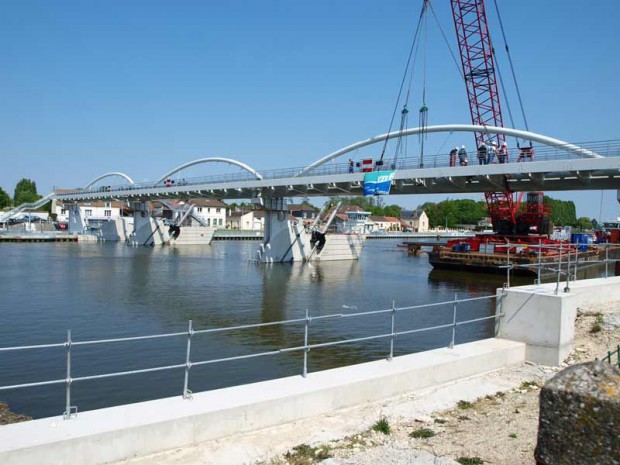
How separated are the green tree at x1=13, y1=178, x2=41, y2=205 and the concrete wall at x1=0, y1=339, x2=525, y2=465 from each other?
15577cm

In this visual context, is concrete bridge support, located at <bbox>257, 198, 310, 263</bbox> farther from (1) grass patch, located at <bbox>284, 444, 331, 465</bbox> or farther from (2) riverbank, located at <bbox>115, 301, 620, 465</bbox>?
(1) grass patch, located at <bbox>284, 444, 331, 465</bbox>

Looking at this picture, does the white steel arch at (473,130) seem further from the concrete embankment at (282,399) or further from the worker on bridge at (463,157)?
the concrete embankment at (282,399)

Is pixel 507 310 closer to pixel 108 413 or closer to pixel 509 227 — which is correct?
pixel 108 413

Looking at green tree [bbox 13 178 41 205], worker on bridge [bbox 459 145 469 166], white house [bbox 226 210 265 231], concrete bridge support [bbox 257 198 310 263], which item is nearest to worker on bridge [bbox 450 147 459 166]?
worker on bridge [bbox 459 145 469 166]

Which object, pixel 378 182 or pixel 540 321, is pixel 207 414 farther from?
pixel 378 182

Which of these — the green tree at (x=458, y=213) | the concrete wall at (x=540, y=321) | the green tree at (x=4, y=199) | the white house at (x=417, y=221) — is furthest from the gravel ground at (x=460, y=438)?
the green tree at (x=458, y=213)

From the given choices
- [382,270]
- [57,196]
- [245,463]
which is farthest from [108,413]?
[57,196]

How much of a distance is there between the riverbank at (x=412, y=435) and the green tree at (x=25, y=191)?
156 m

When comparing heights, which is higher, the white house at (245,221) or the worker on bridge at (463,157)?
the worker on bridge at (463,157)

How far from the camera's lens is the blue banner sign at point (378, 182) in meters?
38.0

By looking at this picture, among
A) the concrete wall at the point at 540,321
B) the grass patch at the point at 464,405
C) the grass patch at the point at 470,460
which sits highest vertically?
the concrete wall at the point at 540,321

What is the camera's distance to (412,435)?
658cm

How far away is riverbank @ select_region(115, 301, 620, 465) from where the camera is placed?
5789mm

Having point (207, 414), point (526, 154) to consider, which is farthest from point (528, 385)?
point (526, 154)
